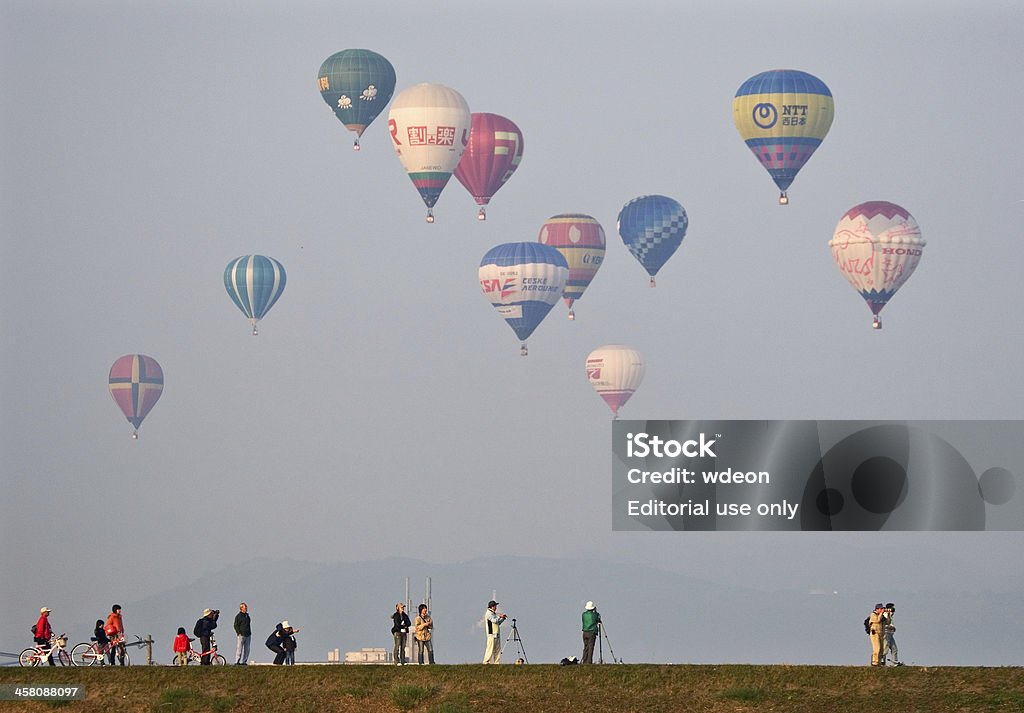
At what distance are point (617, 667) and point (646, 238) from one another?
79.3 meters

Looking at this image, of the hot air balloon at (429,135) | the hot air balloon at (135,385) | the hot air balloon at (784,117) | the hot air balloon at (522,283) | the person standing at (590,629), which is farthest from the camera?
the hot air balloon at (135,385)

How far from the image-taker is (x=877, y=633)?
62.9m

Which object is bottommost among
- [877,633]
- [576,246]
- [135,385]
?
[877,633]

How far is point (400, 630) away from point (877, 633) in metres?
14.6

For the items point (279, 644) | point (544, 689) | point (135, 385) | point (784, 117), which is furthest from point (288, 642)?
point (135, 385)

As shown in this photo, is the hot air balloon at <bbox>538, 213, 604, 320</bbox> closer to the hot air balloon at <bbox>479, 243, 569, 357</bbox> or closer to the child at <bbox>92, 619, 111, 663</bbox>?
the hot air balloon at <bbox>479, 243, 569, 357</bbox>

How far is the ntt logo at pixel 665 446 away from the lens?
236ft

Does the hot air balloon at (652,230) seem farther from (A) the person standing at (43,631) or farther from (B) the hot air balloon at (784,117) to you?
(A) the person standing at (43,631)

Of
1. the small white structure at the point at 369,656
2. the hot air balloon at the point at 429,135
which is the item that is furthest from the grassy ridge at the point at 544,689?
the hot air balloon at the point at 429,135

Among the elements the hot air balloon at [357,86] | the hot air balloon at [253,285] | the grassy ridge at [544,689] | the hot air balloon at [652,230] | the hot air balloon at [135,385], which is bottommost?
the grassy ridge at [544,689]

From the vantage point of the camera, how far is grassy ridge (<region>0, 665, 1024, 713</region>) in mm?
60344

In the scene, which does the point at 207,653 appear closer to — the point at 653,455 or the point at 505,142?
the point at 653,455

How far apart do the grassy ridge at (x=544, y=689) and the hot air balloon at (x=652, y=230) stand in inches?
3100

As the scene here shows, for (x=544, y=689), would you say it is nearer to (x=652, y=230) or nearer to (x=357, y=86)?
(x=357, y=86)
